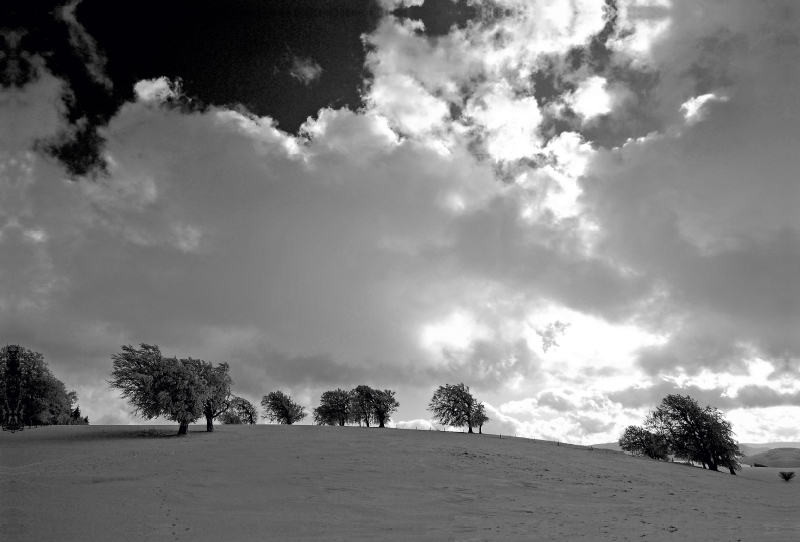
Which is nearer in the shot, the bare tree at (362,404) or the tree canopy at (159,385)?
the tree canopy at (159,385)

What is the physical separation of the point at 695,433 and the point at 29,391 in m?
78.9

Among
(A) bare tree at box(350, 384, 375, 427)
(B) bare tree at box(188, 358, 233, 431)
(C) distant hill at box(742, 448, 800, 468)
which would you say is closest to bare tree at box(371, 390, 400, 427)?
(A) bare tree at box(350, 384, 375, 427)

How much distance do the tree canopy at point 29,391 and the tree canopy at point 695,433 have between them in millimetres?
71664

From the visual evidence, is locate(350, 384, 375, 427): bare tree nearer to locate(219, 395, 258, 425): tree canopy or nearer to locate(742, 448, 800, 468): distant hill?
locate(219, 395, 258, 425): tree canopy

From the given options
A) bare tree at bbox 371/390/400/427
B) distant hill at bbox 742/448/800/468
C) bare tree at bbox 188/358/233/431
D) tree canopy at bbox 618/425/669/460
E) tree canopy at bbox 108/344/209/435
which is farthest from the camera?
distant hill at bbox 742/448/800/468

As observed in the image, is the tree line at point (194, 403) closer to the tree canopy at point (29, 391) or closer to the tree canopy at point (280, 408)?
the tree canopy at point (29, 391)

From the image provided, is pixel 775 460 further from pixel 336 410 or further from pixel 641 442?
pixel 336 410

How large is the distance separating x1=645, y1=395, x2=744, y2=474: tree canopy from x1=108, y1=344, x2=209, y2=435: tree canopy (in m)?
53.3

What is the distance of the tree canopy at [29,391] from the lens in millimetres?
46844

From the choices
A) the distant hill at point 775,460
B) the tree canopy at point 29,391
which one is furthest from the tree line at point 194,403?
the distant hill at point 775,460

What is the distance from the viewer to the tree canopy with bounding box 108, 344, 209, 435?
38812 mm

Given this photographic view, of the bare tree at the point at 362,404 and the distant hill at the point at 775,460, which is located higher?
the bare tree at the point at 362,404

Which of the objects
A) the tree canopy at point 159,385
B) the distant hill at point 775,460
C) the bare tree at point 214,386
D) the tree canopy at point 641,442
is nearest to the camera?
the tree canopy at point 159,385

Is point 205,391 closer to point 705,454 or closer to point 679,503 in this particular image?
point 679,503
